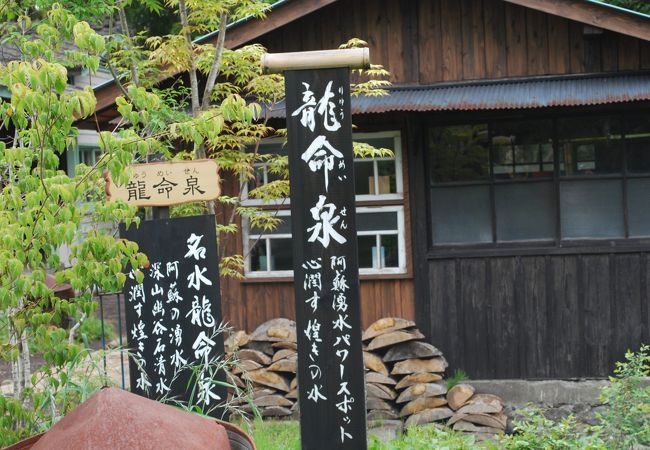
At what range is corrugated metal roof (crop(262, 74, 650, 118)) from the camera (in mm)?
8172

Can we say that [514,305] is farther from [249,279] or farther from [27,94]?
[27,94]

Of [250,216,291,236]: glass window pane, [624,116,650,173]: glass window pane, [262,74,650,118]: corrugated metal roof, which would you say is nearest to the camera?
[262,74,650,118]: corrugated metal roof

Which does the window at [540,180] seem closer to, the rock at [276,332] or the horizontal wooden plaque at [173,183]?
the rock at [276,332]

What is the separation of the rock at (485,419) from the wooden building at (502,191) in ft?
2.19

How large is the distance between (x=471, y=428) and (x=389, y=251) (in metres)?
2.06

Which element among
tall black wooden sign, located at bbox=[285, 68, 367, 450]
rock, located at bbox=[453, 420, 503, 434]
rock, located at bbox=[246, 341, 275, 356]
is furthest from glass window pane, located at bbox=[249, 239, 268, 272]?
tall black wooden sign, located at bbox=[285, 68, 367, 450]

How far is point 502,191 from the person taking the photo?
29.4ft

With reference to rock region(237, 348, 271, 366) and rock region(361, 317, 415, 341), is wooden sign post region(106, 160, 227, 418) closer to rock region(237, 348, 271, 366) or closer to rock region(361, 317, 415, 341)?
rock region(237, 348, 271, 366)

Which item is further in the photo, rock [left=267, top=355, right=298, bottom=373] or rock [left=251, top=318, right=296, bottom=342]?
rock [left=251, top=318, right=296, bottom=342]

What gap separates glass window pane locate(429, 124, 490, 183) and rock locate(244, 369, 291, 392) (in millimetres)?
2667

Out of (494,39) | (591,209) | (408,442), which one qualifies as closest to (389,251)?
(591,209)

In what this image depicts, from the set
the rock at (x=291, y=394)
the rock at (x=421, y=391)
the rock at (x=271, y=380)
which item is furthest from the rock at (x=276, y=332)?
the rock at (x=421, y=391)

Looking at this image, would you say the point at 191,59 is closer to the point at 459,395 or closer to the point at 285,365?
the point at 285,365

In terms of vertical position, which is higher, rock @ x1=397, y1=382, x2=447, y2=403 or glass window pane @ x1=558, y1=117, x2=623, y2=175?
glass window pane @ x1=558, y1=117, x2=623, y2=175
